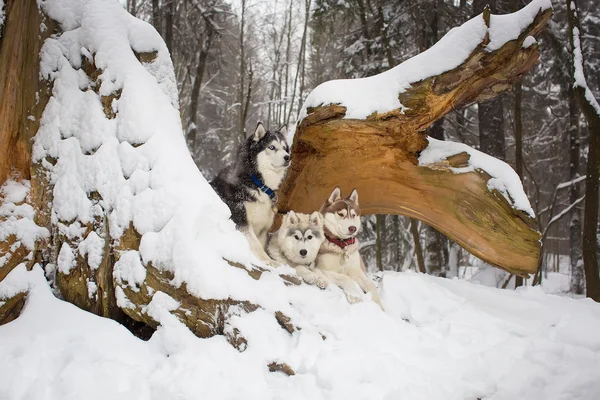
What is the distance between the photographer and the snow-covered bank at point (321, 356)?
2.50 metres

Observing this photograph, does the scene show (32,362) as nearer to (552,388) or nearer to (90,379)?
(90,379)

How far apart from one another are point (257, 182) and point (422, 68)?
7.21 ft

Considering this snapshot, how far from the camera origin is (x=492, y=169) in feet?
14.5

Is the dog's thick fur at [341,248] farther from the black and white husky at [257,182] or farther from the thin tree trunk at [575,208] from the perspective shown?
the thin tree trunk at [575,208]

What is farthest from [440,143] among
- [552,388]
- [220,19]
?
[220,19]

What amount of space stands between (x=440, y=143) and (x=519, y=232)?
1.37 meters

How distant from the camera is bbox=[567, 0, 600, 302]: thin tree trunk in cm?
625

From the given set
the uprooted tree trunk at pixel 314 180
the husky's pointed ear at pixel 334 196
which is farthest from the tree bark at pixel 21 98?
the husky's pointed ear at pixel 334 196

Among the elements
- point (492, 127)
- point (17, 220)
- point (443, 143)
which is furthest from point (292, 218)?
point (492, 127)

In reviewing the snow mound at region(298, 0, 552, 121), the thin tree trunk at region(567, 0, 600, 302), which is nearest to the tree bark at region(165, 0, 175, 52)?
the snow mound at region(298, 0, 552, 121)

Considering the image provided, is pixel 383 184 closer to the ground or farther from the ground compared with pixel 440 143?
closer to the ground

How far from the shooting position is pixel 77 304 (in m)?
3.06

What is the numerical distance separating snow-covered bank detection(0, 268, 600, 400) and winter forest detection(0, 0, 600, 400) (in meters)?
0.01

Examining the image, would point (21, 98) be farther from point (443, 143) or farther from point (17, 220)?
point (443, 143)
